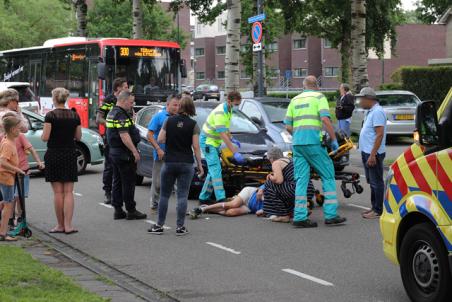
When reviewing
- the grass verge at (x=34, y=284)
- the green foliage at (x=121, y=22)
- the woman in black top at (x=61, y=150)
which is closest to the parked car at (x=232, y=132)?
the woman in black top at (x=61, y=150)

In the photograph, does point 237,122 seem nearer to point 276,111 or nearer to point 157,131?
point 276,111

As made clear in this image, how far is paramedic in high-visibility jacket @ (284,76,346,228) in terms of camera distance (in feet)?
36.2

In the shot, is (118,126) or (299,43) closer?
(118,126)

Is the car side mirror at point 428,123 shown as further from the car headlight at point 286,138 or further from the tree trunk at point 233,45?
the tree trunk at point 233,45

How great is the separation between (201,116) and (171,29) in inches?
2363

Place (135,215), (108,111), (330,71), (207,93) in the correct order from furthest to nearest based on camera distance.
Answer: (330,71), (207,93), (108,111), (135,215)

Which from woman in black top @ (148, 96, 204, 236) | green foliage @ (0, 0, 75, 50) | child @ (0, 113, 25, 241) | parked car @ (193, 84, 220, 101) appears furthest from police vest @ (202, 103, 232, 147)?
green foliage @ (0, 0, 75, 50)

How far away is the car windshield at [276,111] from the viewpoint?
1756cm

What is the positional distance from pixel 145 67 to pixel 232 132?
12.6 meters

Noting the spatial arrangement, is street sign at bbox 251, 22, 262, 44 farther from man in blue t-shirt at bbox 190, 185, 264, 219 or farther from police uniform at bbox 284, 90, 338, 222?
police uniform at bbox 284, 90, 338, 222

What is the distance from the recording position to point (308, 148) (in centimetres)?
1103

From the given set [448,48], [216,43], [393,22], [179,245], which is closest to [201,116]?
[179,245]

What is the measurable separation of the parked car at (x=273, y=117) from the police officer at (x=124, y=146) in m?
4.98

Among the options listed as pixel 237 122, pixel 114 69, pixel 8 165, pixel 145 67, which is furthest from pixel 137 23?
pixel 8 165
